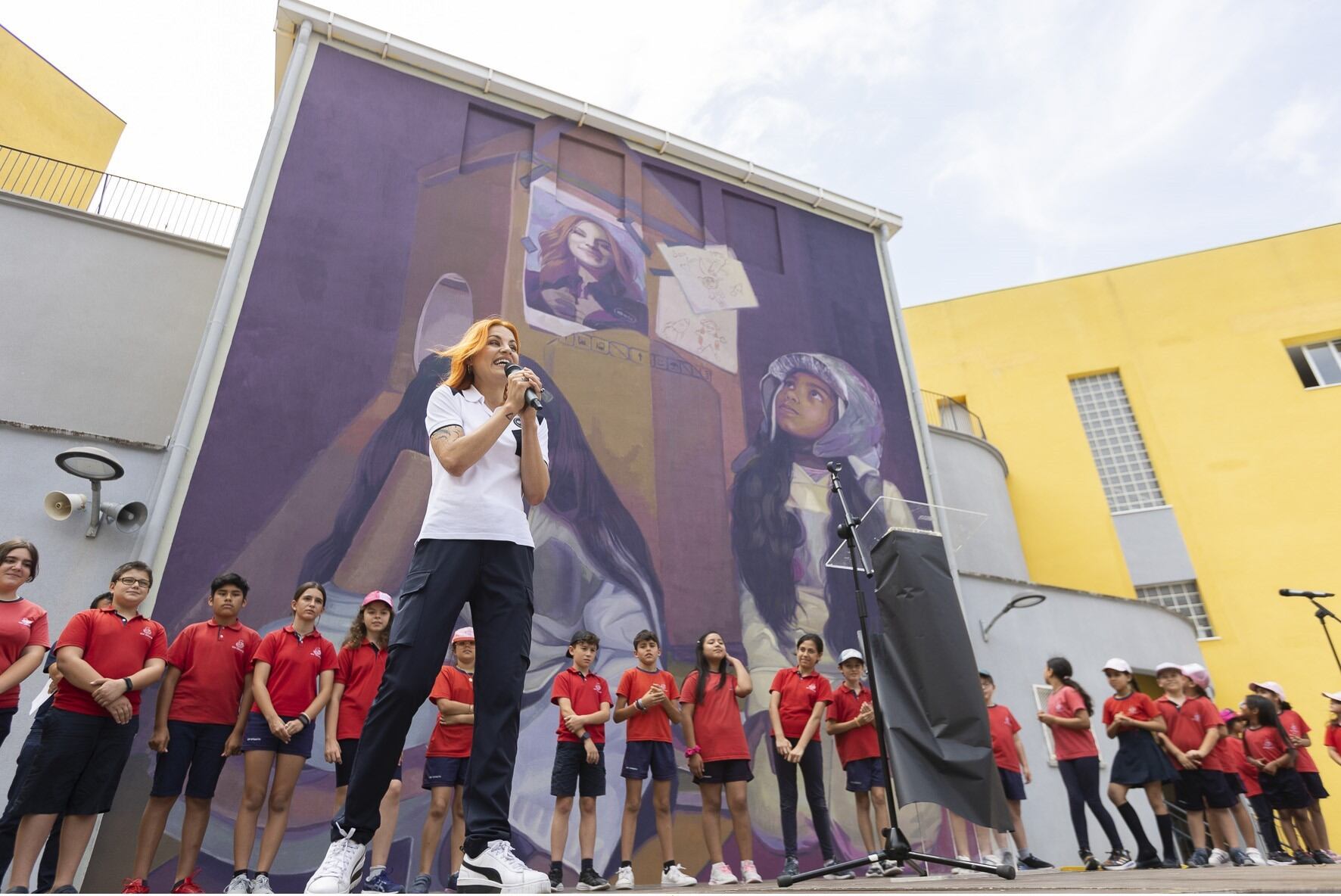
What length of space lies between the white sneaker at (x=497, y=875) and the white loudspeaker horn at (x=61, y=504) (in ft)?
18.5

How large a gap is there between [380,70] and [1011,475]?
13.6m

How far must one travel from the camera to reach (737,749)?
5852 millimetres

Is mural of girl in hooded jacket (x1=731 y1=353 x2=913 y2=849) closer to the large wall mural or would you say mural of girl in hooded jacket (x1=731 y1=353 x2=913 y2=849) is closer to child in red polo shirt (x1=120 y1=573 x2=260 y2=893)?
the large wall mural

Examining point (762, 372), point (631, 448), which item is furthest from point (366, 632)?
point (762, 372)

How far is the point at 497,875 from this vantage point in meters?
2.14

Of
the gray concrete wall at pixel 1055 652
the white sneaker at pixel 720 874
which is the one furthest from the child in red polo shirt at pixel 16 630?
the gray concrete wall at pixel 1055 652

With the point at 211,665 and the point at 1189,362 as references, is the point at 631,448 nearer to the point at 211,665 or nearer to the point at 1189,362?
the point at 211,665

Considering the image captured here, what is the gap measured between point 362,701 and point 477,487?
314 cm

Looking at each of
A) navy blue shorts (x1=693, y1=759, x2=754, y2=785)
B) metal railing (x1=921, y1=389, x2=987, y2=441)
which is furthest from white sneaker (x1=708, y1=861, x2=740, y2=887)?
metal railing (x1=921, y1=389, x2=987, y2=441)

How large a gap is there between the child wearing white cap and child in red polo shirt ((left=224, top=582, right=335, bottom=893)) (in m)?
5.94

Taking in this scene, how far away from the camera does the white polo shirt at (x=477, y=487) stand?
2.45m

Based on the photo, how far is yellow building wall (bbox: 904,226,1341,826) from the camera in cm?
1419

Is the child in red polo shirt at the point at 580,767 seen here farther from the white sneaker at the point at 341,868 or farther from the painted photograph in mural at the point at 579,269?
the painted photograph in mural at the point at 579,269

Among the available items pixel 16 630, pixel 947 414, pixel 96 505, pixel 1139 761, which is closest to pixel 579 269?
pixel 96 505
